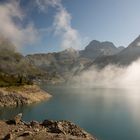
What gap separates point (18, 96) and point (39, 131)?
301ft

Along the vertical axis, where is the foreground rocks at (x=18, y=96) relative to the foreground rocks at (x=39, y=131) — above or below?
above

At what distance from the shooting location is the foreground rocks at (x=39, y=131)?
45.0 meters

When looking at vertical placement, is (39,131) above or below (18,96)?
below

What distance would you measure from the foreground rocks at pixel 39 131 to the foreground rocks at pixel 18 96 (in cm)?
7253

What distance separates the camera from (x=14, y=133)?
157 ft

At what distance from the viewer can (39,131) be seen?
50.7m

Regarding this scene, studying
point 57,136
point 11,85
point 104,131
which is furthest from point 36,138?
point 11,85

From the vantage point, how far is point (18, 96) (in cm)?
14025

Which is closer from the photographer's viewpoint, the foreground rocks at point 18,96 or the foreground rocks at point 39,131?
the foreground rocks at point 39,131

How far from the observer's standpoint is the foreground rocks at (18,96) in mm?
132250

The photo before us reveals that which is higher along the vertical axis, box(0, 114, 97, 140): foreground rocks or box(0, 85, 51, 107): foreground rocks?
box(0, 85, 51, 107): foreground rocks

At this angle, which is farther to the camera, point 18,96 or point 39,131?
point 18,96

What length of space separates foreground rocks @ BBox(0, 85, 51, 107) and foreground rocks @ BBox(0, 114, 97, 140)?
7253 centimetres

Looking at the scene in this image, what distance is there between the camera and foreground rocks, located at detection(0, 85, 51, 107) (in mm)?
132250
